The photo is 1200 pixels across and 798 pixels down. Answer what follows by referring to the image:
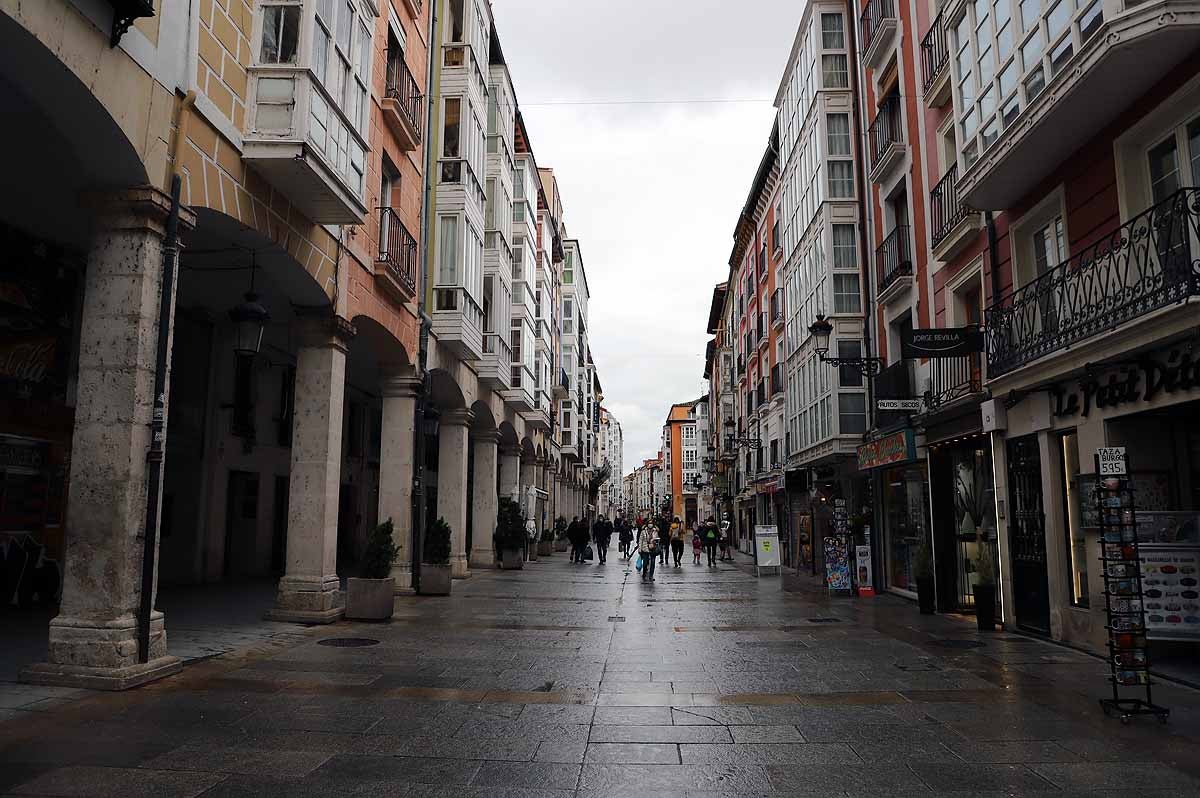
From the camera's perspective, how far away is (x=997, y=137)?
11.5 metres

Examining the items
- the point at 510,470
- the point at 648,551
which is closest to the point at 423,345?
the point at 648,551

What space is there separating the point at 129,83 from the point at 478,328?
1382cm

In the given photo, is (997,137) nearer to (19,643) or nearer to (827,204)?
(827,204)

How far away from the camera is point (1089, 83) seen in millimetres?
9055

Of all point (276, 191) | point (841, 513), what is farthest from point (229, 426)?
point (841, 513)

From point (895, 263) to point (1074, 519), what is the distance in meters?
9.04

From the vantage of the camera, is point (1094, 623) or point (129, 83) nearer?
point (129, 83)

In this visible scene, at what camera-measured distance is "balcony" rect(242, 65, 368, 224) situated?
987 centimetres

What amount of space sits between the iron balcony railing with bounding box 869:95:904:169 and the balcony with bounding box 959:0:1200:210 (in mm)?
7154

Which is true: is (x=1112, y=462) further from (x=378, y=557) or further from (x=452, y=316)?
(x=452, y=316)

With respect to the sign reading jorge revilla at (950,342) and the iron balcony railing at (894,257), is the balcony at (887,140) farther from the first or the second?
the sign reading jorge revilla at (950,342)

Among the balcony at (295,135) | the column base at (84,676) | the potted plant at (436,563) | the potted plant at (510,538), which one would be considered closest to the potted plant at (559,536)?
the potted plant at (510,538)

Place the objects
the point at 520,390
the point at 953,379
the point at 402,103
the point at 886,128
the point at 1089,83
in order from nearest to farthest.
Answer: the point at 1089,83 < the point at 953,379 < the point at 402,103 < the point at 886,128 < the point at 520,390

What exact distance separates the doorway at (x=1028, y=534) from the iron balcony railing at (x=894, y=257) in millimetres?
6421
